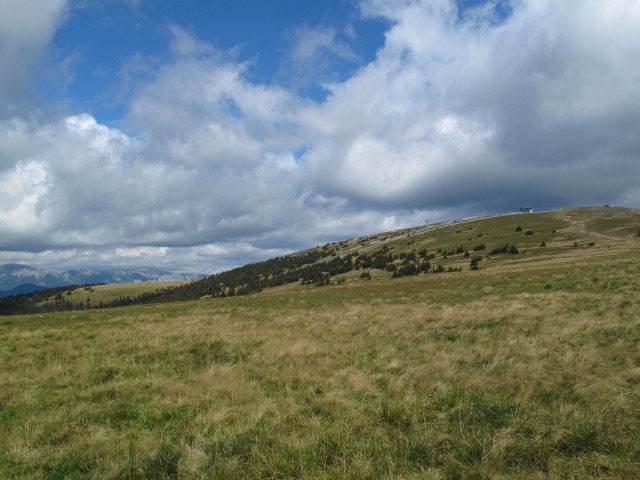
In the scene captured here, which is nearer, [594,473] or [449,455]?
[594,473]

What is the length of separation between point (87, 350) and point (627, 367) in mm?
15928

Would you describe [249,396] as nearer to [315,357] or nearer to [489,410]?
[315,357]

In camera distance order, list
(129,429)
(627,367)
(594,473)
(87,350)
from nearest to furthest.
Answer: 1. (594,473)
2. (129,429)
3. (627,367)
4. (87,350)

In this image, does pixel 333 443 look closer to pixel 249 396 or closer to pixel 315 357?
pixel 249 396

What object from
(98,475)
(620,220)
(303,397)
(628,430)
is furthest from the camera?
(620,220)

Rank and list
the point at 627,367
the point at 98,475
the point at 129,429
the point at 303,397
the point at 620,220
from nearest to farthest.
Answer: the point at 98,475 → the point at 129,429 → the point at 303,397 → the point at 627,367 → the point at 620,220

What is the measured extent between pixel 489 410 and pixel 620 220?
100613 mm

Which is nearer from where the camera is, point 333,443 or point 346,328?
point 333,443

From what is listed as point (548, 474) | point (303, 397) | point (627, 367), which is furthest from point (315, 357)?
point (627, 367)

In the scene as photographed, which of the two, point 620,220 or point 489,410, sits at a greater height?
point 620,220

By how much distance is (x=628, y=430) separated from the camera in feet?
14.6

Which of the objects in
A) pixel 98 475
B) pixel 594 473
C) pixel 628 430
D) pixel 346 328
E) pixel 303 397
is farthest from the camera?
pixel 346 328

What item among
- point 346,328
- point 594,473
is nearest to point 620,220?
point 346,328

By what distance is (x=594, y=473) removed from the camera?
368cm
